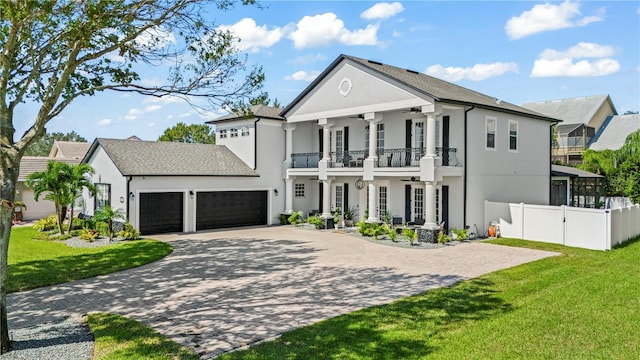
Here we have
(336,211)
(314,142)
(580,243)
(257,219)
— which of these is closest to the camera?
(580,243)

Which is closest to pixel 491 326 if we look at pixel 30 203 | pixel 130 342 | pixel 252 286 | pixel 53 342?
pixel 252 286

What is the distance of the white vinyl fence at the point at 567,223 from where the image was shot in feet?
50.9

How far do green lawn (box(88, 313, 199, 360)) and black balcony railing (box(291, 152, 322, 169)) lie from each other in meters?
17.2

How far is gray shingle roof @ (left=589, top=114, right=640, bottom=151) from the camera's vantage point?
4416 centimetres

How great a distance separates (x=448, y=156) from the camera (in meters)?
19.0

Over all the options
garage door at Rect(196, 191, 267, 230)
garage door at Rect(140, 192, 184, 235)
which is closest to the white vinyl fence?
garage door at Rect(196, 191, 267, 230)

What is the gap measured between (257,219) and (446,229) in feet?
34.6

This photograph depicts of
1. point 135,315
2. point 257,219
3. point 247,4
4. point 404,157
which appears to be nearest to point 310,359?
point 135,315

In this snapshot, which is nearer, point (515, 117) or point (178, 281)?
point (178, 281)

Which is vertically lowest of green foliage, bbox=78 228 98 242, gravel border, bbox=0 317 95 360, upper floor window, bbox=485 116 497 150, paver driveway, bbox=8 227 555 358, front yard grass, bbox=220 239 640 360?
gravel border, bbox=0 317 95 360

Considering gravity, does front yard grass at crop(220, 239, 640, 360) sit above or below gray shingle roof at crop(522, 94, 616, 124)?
below

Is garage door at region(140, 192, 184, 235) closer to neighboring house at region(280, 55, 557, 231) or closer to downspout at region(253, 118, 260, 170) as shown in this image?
downspout at region(253, 118, 260, 170)

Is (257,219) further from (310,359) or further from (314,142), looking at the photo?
(310,359)

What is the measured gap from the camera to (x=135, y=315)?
27.3 ft
